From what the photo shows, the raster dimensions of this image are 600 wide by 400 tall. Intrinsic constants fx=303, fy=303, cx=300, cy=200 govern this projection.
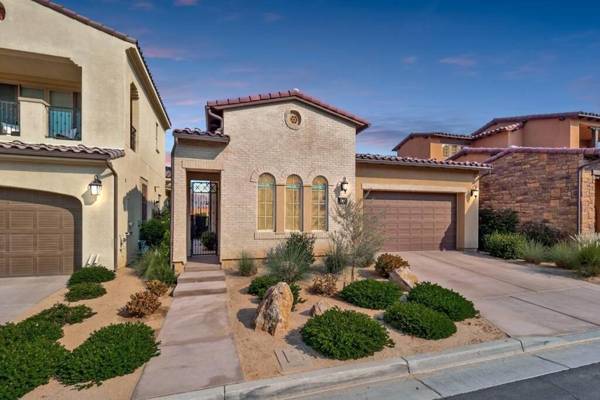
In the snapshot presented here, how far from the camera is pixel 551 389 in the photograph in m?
3.87

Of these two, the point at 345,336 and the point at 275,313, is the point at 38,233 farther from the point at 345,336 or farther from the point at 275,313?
the point at 345,336

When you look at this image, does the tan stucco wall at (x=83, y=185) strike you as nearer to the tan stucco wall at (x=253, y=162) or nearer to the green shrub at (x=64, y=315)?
the tan stucco wall at (x=253, y=162)

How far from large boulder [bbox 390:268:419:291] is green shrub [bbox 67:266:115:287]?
7.76m

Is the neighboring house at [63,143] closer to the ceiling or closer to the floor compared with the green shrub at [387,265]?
closer to the ceiling

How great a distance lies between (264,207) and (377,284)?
4.46 meters

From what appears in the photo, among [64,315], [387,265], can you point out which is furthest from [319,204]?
[64,315]

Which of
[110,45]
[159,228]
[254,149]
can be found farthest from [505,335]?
[110,45]

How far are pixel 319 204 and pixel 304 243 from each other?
169 cm

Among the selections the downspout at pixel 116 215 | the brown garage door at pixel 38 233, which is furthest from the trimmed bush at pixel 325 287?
the brown garage door at pixel 38 233

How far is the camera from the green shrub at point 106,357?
3.90m

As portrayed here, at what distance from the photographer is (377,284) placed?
22.7 feet

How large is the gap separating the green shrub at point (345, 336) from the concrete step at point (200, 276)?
149 inches

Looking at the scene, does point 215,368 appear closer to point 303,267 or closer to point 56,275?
point 303,267

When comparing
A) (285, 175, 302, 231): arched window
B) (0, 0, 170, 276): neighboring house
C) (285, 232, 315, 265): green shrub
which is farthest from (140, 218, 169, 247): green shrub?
(285, 232, 315, 265): green shrub
